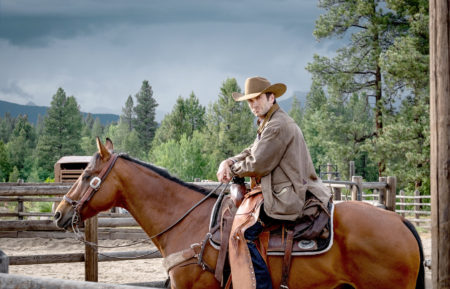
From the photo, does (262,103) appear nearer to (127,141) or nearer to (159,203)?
(159,203)

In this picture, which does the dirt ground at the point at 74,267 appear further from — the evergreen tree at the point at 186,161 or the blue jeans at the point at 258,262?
the evergreen tree at the point at 186,161

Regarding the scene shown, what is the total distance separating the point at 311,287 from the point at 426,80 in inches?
682

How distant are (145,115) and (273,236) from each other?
69.7 meters

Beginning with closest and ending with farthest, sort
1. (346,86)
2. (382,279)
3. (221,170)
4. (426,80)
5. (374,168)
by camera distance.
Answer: (382,279) → (221,170) → (426,80) → (346,86) → (374,168)

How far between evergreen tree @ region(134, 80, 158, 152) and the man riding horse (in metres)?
67.6

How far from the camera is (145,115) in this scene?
71438mm

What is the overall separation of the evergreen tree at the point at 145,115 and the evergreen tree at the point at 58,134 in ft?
54.9

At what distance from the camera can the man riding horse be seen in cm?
321

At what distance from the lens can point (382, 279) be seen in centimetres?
315

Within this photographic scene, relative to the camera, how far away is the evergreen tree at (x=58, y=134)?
174ft

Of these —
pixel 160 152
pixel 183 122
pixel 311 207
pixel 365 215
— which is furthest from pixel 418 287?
pixel 183 122

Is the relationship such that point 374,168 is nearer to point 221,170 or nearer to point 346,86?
point 346,86

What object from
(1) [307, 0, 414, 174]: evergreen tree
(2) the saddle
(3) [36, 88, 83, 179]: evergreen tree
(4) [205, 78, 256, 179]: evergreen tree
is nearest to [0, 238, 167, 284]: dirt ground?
(2) the saddle

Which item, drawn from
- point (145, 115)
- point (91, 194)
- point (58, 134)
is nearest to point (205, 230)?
point (91, 194)
